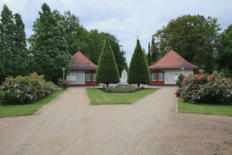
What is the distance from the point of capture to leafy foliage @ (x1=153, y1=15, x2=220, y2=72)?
33.2m

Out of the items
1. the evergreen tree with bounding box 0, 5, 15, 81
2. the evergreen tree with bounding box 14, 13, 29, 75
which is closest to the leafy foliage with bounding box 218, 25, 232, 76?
the evergreen tree with bounding box 14, 13, 29, 75

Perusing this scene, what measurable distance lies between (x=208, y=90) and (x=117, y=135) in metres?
8.29

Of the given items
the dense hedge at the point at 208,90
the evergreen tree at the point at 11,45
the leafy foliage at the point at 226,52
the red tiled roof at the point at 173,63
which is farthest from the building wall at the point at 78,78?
the dense hedge at the point at 208,90

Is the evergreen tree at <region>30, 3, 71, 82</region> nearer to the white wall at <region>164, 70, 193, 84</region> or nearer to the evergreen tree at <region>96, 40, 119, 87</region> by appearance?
the evergreen tree at <region>96, 40, 119, 87</region>

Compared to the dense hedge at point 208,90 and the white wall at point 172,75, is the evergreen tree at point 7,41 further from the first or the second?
the white wall at point 172,75

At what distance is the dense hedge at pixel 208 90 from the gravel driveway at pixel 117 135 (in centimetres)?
400

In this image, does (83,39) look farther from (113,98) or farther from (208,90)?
(208,90)

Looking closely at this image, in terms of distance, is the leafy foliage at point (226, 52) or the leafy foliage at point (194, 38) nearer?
the leafy foliage at point (226, 52)

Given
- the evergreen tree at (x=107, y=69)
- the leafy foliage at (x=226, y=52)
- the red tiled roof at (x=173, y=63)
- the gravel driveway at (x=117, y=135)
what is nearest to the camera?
the gravel driveway at (x=117, y=135)

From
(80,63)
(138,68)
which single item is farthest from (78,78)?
(138,68)

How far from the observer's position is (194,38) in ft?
111

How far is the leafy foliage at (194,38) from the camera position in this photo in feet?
109

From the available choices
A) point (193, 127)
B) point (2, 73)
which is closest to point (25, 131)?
point (193, 127)

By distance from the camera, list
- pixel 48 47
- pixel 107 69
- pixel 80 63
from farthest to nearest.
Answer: pixel 80 63 → pixel 48 47 → pixel 107 69
